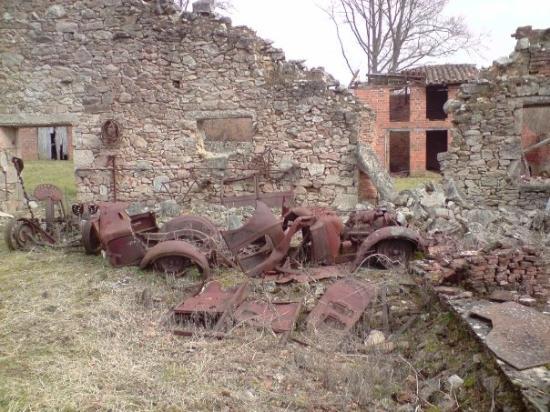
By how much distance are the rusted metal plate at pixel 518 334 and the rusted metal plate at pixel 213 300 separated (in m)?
2.05

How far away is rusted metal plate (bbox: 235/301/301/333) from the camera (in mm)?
4266

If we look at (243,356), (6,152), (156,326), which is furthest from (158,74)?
(243,356)

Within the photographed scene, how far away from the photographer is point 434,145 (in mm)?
22609

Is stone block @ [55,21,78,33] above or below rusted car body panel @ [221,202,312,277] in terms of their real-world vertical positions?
above

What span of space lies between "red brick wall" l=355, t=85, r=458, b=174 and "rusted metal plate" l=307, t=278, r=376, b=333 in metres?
15.5

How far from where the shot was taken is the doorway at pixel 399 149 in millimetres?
21969

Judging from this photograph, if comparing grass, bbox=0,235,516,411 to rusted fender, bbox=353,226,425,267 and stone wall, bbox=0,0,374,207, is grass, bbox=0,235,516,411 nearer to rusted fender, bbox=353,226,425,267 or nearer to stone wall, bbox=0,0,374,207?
rusted fender, bbox=353,226,425,267

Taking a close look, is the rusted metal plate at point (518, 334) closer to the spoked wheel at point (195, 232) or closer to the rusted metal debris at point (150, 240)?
the rusted metal debris at point (150, 240)

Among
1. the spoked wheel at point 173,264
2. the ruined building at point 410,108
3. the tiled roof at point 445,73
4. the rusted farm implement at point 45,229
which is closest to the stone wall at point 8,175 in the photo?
the rusted farm implement at point 45,229

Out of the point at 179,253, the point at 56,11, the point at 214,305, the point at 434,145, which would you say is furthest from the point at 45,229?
the point at 434,145

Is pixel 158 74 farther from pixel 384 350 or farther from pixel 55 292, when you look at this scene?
pixel 384 350

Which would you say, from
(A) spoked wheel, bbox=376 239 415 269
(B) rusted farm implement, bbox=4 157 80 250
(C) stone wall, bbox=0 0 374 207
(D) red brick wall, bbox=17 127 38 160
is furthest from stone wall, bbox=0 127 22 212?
(D) red brick wall, bbox=17 127 38 160

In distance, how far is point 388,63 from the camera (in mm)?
A: 24062

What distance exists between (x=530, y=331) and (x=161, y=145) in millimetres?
8086
